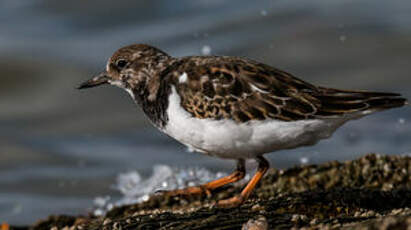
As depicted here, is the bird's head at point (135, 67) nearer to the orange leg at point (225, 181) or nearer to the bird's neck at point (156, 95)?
the bird's neck at point (156, 95)

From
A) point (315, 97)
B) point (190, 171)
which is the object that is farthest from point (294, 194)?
point (190, 171)

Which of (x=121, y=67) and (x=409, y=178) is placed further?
(x=409, y=178)

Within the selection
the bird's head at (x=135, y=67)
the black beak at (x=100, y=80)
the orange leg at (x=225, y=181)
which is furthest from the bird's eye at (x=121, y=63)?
the orange leg at (x=225, y=181)

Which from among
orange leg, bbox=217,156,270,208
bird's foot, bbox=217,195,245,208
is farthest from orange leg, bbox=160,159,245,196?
bird's foot, bbox=217,195,245,208

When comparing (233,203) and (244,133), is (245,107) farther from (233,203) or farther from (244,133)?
(233,203)

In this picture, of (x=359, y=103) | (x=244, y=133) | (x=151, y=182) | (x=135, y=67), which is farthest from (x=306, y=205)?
(x=151, y=182)

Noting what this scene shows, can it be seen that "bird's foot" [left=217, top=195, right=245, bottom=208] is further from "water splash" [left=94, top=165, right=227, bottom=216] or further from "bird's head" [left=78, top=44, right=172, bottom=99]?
"water splash" [left=94, top=165, right=227, bottom=216]

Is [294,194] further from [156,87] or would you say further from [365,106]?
[156,87]
